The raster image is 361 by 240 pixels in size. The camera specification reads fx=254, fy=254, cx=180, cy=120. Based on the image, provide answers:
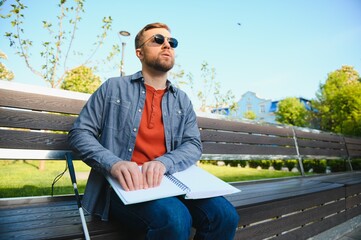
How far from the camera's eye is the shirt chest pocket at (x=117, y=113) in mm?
1966

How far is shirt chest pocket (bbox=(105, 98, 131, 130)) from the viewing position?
197 cm

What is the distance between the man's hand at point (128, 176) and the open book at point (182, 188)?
31 mm

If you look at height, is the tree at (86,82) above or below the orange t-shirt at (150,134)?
above

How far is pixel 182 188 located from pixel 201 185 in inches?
6.1

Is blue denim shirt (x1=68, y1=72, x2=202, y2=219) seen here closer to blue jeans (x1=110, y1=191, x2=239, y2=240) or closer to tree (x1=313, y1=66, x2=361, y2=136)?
blue jeans (x1=110, y1=191, x2=239, y2=240)

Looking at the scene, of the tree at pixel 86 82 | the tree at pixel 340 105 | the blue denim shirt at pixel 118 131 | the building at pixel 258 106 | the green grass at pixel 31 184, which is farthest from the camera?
the building at pixel 258 106

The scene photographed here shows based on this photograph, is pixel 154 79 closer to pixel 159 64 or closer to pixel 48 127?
pixel 159 64

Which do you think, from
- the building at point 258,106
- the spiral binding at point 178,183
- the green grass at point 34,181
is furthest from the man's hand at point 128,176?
the building at point 258,106

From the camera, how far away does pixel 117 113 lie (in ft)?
6.60

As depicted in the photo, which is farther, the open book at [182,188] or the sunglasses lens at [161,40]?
the sunglasses lens at [161,40]

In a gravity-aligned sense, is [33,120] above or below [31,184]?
above

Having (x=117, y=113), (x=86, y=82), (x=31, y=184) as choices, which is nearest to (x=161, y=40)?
(x=117, y=113)

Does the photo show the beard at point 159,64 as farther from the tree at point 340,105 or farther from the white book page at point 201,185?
the tree at point 340,105

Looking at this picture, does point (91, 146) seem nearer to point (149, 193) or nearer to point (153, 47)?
point (149, 193)
